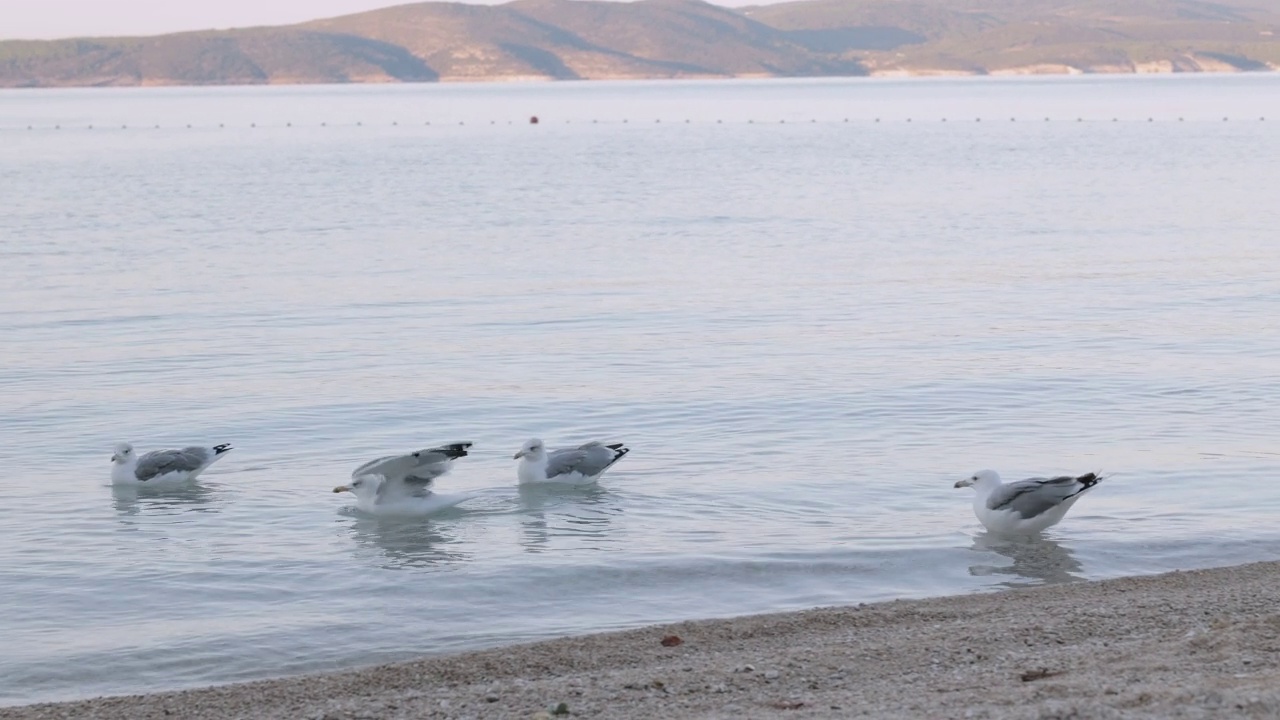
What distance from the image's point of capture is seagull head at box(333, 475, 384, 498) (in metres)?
13.8

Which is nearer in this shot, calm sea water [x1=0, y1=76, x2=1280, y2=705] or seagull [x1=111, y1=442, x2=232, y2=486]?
calm sea water [x1=0, y1=76, x2=1280, y2=705]

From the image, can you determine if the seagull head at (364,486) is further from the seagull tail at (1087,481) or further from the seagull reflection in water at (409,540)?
the seagull tail at (1087,481)

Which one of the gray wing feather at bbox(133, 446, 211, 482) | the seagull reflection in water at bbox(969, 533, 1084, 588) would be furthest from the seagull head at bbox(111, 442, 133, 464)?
the seagull reflection in water at bbox(969, 533, 1084, 588)

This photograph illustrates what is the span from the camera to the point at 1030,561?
1223 centimetres

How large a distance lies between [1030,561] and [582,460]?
434cm

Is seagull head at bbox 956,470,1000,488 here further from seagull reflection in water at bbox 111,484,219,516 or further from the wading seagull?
seagull reflection in water at bbox 111,484,219,516

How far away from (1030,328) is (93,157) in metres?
73.0

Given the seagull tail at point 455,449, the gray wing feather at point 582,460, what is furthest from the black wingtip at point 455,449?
the gray wing feather at point 582,460

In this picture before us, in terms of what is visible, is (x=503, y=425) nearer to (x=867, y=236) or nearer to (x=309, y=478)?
(x=309, y=478)

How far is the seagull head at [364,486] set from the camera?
13.8m

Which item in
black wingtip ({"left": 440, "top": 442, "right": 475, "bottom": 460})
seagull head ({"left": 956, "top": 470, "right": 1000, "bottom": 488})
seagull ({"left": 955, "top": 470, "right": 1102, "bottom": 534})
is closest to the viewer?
seagull ({"left": 955, "top": 470, "right": 1102, "bottom": 534})

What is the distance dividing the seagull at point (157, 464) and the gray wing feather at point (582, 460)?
314cm

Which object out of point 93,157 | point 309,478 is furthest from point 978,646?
point 93,157

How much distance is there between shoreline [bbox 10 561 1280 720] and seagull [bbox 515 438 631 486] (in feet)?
14.9
